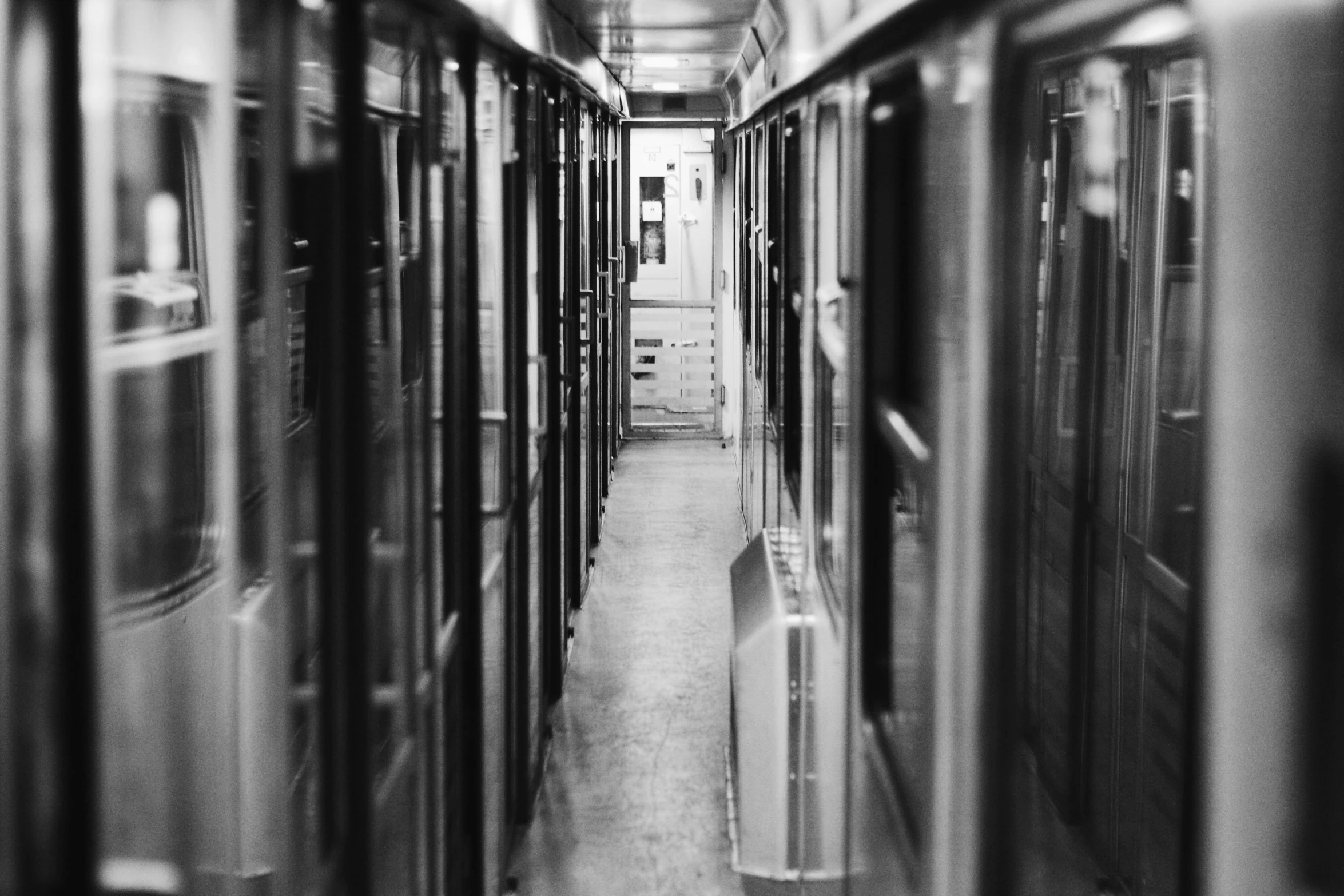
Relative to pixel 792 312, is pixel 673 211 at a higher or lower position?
higher

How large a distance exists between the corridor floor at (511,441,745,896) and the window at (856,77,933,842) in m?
1.76

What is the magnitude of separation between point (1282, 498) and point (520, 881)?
11.1 ft

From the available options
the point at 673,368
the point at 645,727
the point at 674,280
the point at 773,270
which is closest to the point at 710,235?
the point at 674,280

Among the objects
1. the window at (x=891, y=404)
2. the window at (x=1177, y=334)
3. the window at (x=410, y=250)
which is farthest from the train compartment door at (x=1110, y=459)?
the window at (x=410, y=250)

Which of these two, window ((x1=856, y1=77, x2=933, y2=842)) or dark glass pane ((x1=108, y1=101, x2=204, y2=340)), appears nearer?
dark glass pane ((x1=108, y1=101, x2=204, y2=340))

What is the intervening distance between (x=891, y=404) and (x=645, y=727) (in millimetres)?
3079

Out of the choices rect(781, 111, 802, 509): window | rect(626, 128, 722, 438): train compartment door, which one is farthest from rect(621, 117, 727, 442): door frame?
Answer: rect(781, 111, 802, 509): window

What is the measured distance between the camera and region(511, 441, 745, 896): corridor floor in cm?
398

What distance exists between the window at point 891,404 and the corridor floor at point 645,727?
1756 mm

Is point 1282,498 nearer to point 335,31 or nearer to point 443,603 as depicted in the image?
point 335,31

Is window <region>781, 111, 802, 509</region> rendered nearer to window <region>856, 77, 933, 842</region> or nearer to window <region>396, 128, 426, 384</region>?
window <region>856, 77, 933, 842</region>

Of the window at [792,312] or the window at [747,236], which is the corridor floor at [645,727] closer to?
the window at [792,312]

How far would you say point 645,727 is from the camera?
5074mm

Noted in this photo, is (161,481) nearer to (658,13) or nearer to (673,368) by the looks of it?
(658,13)
